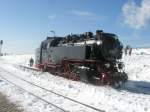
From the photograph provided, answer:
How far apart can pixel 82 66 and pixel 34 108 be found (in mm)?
9122

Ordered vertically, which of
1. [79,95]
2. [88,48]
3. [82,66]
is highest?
[88,48]

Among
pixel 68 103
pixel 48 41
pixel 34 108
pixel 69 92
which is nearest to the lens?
pixel 34 108

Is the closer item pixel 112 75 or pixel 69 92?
pixel 69 92

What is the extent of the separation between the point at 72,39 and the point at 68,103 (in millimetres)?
10936

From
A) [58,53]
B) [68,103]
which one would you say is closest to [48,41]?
[58,53]

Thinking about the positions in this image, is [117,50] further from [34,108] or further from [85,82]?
[34,108]

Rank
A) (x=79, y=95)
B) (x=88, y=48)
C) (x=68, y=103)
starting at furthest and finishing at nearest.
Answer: (x=88, y=48)
(x=79, y=95)
(x=68, y=103)

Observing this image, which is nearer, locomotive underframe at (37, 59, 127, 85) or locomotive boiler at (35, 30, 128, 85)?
locomotive underframe at (37, 59, 127, 85)

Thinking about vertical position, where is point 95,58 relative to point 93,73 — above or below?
above

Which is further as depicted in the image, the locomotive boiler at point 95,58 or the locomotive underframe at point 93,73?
the locomotive boiler at point 95,58

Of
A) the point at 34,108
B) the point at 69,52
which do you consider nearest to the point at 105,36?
the point at 69,52

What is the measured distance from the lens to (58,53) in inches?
947

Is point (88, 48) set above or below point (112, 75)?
above

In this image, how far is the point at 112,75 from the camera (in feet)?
58.5
